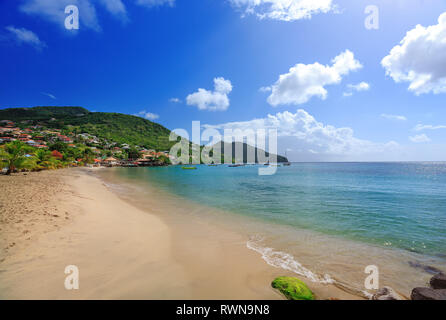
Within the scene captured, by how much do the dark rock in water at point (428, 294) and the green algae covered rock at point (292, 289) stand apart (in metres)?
2.59

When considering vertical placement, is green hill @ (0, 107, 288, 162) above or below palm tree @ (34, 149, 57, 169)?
above

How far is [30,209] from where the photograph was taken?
27.6 ft

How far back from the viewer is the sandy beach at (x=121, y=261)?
→ 4109 mm

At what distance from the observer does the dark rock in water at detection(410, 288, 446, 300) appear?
4.10 meters

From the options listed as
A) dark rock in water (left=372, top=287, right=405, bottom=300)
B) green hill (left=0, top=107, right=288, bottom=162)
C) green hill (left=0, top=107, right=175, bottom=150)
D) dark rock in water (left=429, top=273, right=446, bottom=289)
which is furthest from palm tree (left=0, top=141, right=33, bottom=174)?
green hill (left=0, top=107, right=175, bottom=150)

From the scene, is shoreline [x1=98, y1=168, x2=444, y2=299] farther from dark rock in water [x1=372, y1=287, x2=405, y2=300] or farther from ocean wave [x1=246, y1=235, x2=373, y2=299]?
dark rock in water [x1=372, y1=287, x2=405, y2=300]

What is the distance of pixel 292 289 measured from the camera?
435 cm

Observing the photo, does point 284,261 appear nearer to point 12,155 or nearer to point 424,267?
point 424,267

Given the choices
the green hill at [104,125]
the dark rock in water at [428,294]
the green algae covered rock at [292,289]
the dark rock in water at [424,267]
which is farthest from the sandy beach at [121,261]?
the green hill at [104,125]

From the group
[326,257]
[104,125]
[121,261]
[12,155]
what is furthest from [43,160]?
[104,125]

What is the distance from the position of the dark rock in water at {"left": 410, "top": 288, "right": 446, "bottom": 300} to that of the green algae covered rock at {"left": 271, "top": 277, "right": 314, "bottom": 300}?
102 inches

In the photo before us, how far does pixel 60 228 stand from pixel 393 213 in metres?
21.1
